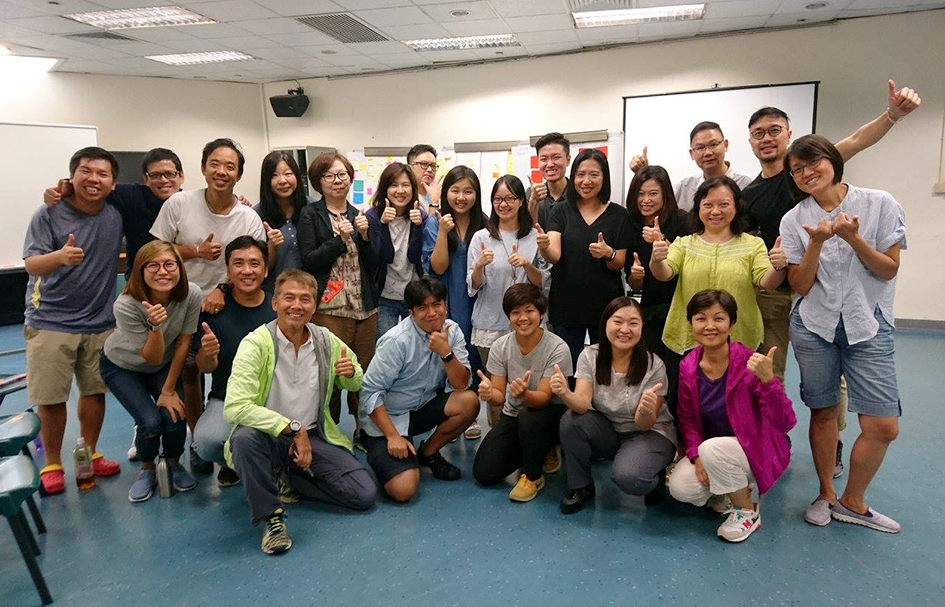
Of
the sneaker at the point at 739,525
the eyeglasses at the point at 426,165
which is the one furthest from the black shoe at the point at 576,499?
the eyeglasses at the point at 426,165

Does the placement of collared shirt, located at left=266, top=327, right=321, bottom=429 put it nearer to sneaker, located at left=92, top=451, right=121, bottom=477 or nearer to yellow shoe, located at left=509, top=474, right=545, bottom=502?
yellow shoe, located at left=509, top=474, right=545, bottom=502

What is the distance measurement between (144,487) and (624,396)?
228cm

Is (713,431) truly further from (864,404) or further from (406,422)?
(406,422)

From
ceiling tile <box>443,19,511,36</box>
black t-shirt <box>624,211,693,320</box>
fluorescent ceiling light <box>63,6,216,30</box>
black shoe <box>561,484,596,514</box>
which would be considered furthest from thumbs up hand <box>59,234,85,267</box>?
ceiling tile <box>443,19,511,36</box>

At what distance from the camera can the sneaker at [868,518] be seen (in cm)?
223

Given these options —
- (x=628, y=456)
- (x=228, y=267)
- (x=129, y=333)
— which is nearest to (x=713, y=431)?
(x=628, y=456)

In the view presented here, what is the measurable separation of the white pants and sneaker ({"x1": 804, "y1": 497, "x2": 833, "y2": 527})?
1.05ft

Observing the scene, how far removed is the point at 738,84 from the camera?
616 centimetres

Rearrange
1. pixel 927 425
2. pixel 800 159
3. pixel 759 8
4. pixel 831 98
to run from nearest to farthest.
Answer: pixel 800 159 < pixel 927 425 < pixel 759 8 < pixel 831 98

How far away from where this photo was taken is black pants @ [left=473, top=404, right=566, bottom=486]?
2.62 meters

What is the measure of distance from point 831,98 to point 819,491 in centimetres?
484

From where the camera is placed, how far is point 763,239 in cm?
268

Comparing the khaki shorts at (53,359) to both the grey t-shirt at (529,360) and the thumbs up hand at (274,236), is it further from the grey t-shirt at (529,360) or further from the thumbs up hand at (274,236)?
the grey t-shirt at (529,360)

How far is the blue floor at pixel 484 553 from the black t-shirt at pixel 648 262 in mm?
888
